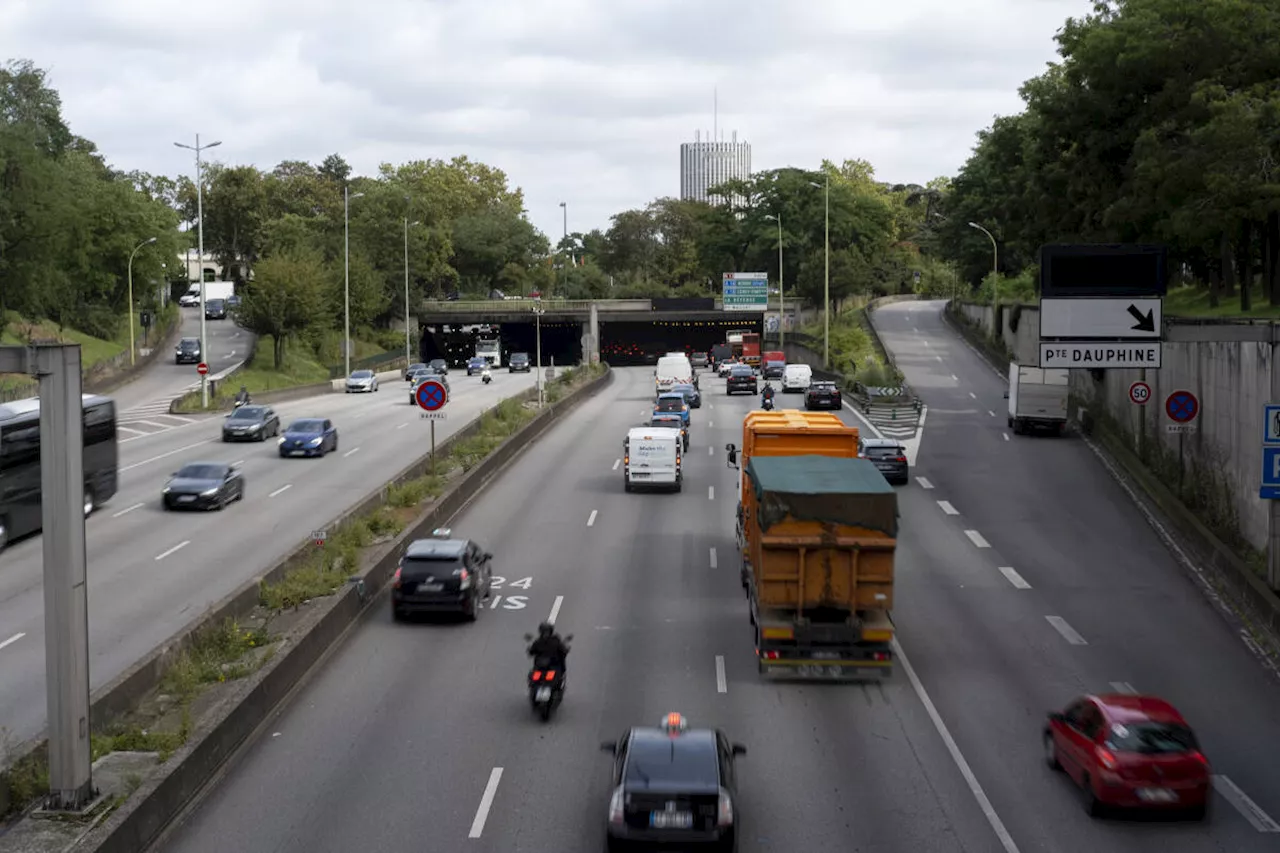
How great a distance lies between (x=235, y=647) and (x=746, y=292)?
8881cm

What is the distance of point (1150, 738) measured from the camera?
1542 centimetres

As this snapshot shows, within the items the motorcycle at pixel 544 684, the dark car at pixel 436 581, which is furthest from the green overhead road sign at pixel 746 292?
the motorcycle at pixel 544 684

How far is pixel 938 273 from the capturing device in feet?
509

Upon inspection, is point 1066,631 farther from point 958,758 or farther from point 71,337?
point 71,337

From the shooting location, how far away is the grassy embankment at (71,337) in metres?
74.2

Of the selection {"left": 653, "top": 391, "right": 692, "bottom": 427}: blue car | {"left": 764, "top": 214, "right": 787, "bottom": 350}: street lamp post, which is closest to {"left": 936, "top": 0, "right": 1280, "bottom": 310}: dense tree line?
{"left": 653, "top": 391, "right": 692, "bottom": 427}: blue car

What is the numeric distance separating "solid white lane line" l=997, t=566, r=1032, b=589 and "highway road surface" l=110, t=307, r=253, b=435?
3929 cm

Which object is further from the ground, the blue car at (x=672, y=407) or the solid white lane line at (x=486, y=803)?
the blue car at (x=672, y=407)

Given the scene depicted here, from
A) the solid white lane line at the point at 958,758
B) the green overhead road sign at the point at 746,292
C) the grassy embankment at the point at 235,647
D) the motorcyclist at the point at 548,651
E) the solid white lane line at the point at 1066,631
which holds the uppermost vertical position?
the green overhead road sign at the point at 746,292

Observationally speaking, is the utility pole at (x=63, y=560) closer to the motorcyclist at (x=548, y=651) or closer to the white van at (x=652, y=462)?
the motorcyclist at (x=548, y=651)

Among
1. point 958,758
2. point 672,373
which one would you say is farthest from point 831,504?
point 672,373

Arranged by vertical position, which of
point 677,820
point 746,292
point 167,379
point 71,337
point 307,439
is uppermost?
point 746,292

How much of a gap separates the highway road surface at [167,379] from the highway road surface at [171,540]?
2.68 metres

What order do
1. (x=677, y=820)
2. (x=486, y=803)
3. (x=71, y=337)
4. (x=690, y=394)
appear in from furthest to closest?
1. (x=71, y=337)
2. (x=690, y=394)
3. (x=486, y=803)
4. (x=677, y=820)
